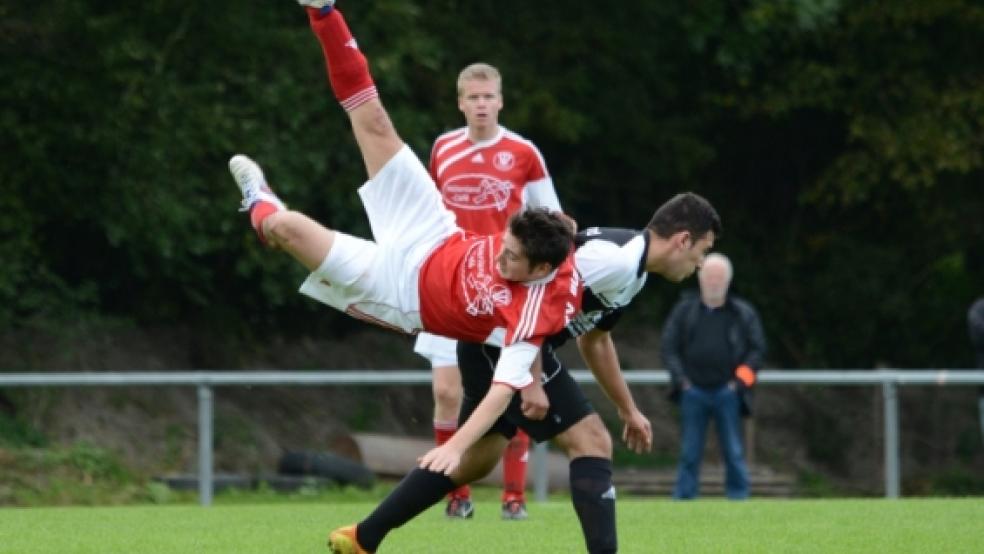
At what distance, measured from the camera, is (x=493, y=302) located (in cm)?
709

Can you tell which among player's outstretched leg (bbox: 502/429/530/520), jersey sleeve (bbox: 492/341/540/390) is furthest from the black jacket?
jersey sleeve (bbox: 492/341/540/390)

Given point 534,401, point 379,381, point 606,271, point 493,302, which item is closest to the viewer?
point 534,401

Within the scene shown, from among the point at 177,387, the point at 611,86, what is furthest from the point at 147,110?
the point at 611,86

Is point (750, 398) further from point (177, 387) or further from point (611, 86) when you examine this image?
point (611, 86)

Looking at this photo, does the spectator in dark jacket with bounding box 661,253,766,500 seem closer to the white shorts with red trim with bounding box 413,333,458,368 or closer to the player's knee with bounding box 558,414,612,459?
the white shorts with red trim with bounding box 413,333,458,368

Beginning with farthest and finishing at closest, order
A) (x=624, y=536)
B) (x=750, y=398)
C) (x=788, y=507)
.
→ 1. (x=750, y=398)
2. (x=788, y=507)
3. (x=624, y=536)

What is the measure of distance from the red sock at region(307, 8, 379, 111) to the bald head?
651cm

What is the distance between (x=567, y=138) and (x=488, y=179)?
985 cm

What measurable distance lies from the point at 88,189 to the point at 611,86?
6663 mm

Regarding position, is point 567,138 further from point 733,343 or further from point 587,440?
point 587,440

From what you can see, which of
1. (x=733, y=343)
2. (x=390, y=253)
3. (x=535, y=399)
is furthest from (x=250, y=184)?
(x=733, y=343)

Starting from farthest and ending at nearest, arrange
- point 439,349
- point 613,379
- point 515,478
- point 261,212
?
point 515,478 → point 439,349 → point 613,379 → point 261,212

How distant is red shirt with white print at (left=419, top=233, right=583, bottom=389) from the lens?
6852mm

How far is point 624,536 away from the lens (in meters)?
9.14
